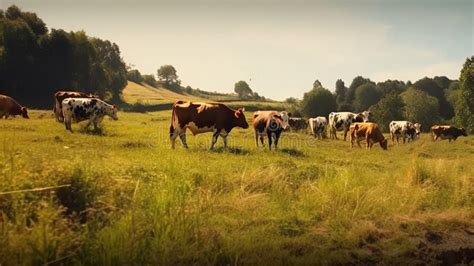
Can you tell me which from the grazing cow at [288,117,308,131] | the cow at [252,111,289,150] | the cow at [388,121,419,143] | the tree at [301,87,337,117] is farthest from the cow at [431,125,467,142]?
the tree at [301,87,337,117]

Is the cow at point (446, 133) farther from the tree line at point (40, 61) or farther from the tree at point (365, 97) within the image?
the tree at point (365, 97)

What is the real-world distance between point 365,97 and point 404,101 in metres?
21.8

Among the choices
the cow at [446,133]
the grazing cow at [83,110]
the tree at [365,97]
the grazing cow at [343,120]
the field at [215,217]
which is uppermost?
the tree at [365,97]

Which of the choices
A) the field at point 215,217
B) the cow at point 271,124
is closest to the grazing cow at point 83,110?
the cow at point 271,124

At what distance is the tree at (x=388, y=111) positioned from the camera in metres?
80.7

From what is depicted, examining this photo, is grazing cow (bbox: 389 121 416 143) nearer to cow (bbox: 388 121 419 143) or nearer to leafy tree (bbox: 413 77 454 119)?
cow (bbox: 388 121 419 143)

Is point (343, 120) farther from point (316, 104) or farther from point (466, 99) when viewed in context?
point (316, 104)

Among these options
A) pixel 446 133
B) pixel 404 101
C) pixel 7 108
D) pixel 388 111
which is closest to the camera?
pixel 7 108

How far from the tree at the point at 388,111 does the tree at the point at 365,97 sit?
2938 centimetres

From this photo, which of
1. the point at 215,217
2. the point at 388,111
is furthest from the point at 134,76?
the point at 215,217

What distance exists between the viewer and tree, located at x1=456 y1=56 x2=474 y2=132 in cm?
6247

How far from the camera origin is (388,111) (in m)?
81.3

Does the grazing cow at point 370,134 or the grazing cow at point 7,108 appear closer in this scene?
the grazing cow at point 370,134

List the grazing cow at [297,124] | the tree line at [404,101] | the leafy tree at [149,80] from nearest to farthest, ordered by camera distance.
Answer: the grazing cow at [297,124], the tree line at [404,101], the leafy tree at [149,80]
